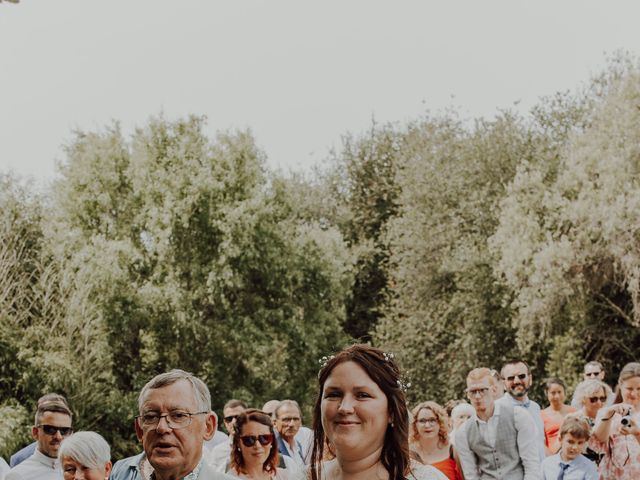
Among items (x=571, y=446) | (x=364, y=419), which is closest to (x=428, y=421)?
(x=571, y=446)

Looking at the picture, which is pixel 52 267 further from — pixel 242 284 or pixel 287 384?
pixel 287 384

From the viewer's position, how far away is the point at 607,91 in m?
30.8

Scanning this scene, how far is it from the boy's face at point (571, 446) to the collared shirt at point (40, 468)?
163 inches

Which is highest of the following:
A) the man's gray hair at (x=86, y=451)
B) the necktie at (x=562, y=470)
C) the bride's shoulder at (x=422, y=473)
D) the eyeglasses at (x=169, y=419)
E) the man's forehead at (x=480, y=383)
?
the man's forehead at (x=480, y=383)

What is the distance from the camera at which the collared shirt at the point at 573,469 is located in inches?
313

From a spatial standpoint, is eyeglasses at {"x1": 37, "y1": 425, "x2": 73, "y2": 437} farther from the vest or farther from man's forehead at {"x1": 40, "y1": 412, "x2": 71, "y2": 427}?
the vest

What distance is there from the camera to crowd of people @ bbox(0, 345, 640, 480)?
3.08 m

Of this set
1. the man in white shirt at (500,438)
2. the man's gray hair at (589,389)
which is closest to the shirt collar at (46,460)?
the man in white shirt at (500,438)

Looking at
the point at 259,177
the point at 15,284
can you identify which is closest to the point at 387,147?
the point at 259,177

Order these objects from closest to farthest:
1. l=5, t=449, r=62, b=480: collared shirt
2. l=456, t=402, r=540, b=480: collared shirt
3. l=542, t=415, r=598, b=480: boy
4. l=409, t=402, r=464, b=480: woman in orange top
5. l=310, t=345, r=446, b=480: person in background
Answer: l=310, t=345, r=446, b=480: person in background
l=5, t=449, r=62, b=480: collared shirt
l=456, t=402, r=540, b=480: collared shirt
l=409, t=402, r=464, b=480: woman in orange top
l=542, t=415, r=598, b=480: boy

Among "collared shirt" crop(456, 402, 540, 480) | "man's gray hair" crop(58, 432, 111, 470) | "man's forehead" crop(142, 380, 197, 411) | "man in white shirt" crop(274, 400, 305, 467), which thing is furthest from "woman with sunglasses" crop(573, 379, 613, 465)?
"man's forehead" crop(142, 380, 197, 411)

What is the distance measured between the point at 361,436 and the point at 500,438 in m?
4.83

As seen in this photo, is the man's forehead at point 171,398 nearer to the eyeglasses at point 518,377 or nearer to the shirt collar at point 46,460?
the shirt collar at point 46,460

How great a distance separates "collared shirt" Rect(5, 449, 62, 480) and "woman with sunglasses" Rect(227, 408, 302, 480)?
119cm
